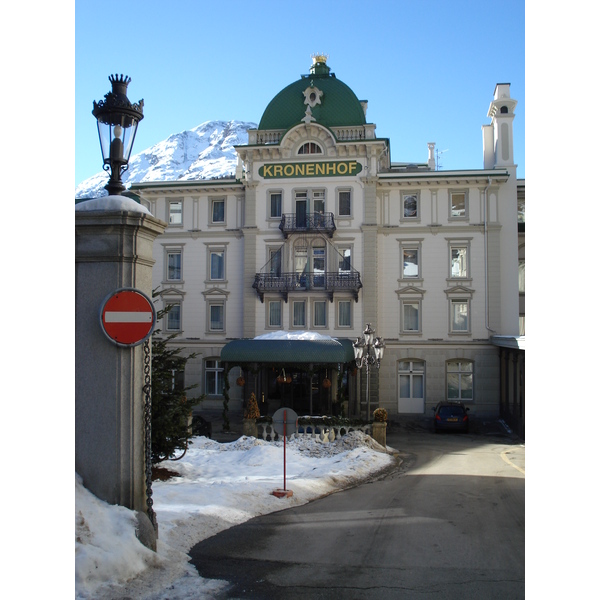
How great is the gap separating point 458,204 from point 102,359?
28.1 m

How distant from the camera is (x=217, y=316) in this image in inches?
1342

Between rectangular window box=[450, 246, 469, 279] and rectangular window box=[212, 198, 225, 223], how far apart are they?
1215 cm

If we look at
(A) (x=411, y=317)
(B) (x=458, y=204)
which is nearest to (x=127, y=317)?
(A) (x=411, y=317)

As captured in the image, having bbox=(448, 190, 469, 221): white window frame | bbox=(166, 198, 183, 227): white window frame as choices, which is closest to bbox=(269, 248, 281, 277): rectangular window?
bbox=(166, 198, 183, 227): white window frame

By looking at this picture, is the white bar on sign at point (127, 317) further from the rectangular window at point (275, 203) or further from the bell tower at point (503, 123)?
the bell tower at point (503, 123)

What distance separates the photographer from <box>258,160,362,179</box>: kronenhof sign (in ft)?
106

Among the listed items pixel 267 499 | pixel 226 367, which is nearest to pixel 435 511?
pixel 267 499

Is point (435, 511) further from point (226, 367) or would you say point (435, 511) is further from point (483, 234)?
point (483, 234)

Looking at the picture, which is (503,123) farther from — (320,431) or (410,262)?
(320,431)

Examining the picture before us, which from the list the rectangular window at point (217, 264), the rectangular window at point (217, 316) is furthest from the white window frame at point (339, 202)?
the rectangular window at point (217, 316)

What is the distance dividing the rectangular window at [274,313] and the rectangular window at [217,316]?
2.69 m

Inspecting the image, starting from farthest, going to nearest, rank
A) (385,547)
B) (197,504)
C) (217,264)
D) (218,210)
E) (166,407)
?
(218,210) < (217,264) < (166,407) < (197,504) < (385,547)
